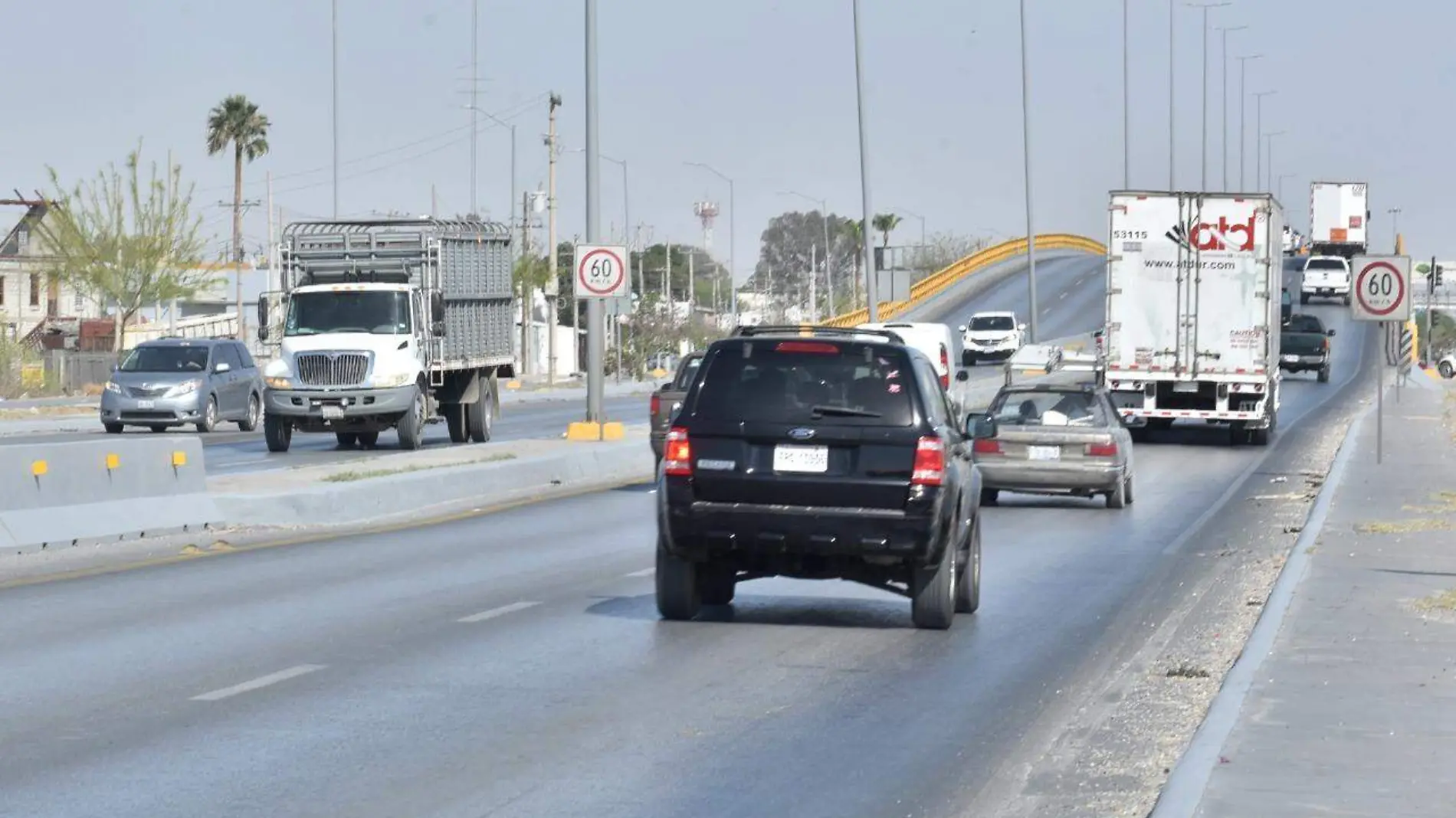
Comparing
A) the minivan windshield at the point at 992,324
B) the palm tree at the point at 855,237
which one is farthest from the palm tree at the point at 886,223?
the minivan windshield at the point at 992,324

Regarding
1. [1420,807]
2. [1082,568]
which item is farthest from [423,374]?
[1420,807]

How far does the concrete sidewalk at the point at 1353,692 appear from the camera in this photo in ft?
27.4

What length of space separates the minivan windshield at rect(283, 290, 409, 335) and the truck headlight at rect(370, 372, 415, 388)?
81 centimetres

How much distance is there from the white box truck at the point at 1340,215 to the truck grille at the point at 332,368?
221 ft

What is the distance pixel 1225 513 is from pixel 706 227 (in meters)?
159

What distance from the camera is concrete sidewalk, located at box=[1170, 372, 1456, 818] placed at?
8344 millimetres

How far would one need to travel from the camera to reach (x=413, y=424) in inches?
1356

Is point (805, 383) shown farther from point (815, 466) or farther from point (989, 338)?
point (989, 338)

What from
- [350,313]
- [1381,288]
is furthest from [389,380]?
[1381,288]

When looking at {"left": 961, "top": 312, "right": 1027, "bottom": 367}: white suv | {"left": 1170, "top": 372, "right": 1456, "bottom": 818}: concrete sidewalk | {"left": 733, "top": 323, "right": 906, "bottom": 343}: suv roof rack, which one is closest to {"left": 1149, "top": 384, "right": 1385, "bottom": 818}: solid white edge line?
{"left": 1170, "top": 372, "right": 1456, "bottom": 818}: concrete sidewalk

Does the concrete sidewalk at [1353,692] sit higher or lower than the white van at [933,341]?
lower

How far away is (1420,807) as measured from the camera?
8164mm

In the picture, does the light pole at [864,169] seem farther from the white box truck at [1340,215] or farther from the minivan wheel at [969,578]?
the white box truck at [1340,215]

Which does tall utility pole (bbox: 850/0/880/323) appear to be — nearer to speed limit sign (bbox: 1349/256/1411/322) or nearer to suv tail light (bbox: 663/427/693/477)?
speed limit sign (bbox: 1349/256/1411/322)
